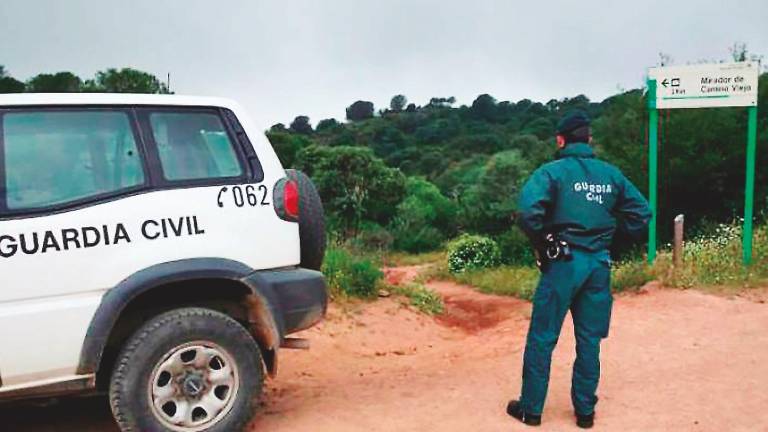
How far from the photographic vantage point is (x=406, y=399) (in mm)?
5160

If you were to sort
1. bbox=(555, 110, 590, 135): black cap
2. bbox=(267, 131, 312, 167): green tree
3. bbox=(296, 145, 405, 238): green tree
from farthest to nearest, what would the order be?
bbox=(267, 131, 312, 167): green tree → bbox=(296, 145, 405, 238): green tree → bbox=(555, 110, 590, 135): black cap

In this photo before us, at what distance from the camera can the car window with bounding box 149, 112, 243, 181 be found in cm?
411

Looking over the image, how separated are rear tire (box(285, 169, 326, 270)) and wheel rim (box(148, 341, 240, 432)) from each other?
32.0 inches

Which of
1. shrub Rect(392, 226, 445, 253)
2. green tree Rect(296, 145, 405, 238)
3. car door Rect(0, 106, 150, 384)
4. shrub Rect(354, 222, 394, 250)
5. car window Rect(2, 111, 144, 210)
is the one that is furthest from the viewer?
green tree Rect(296, 145, 405, 238)

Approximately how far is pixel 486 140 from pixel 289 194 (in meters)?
51.3

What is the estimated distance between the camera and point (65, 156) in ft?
12.7

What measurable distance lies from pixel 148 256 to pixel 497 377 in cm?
305

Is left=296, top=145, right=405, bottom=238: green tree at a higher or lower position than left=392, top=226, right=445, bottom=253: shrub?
higher

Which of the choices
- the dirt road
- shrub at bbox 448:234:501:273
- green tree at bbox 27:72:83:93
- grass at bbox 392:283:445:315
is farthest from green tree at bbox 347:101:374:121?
the dirt road

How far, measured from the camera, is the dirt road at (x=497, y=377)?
4648 mm

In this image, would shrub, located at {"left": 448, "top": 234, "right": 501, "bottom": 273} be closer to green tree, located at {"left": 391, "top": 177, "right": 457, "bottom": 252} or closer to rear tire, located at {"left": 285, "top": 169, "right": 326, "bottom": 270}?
green tree, located at {"left": 391, "top": 177, "right": 457, "bottom": 252}

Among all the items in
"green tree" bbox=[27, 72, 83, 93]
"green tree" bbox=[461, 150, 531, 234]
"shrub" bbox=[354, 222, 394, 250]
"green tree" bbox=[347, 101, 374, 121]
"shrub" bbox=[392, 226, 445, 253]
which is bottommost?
"shrub" bbox=[392, 226, 445, 253]

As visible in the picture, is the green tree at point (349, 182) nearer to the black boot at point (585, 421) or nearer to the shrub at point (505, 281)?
the shrub at point (505, 281)

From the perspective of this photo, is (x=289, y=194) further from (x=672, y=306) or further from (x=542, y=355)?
(x=672, y=306)
